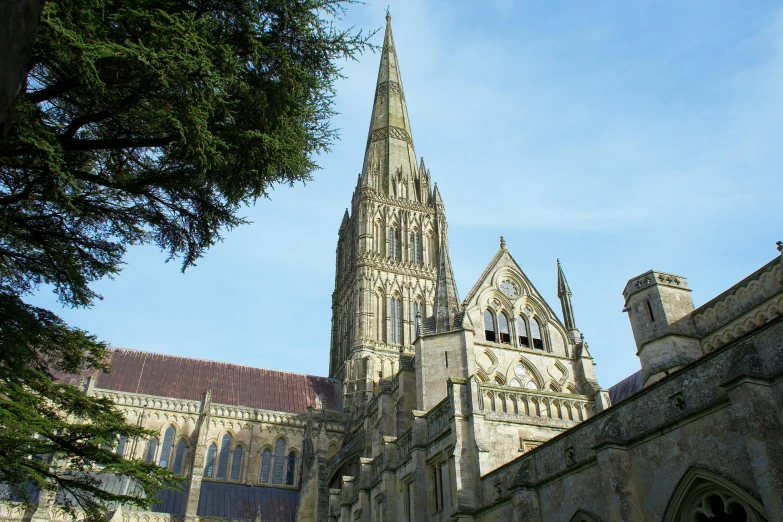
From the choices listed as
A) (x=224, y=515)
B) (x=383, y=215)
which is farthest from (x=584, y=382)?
(x=383, y=215)

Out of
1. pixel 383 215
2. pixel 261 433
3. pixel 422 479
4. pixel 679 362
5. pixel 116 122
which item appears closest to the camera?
pixel 116 122

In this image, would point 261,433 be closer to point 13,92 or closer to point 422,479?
point 422,479

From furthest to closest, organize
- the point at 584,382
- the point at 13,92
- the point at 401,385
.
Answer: the point at 401,385 → the point at 584,382 → the point at 13,92

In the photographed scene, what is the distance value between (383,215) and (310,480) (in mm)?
20634

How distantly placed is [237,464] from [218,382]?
20.4 ft

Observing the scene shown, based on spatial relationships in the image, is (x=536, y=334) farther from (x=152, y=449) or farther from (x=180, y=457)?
(x=152, y=449)

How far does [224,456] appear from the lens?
1314 inches

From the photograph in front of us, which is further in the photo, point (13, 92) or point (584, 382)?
point (584, 382)

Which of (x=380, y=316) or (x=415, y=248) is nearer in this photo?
(x=380, y=316)

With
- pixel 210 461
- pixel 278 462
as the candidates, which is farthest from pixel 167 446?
pixel 278 462

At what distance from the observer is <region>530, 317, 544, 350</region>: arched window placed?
20625mm

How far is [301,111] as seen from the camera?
10898 millimetres

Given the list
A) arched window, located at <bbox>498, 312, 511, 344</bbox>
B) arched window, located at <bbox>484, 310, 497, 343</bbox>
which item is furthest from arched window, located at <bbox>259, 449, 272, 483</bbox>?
arched window, located at <bbox>498, 312, 511, 344</bbox>

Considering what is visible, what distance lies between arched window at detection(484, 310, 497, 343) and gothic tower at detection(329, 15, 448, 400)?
15.7 meters
